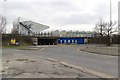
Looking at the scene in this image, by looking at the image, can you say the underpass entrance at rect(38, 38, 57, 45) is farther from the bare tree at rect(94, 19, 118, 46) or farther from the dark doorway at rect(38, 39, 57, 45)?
the bare tree at rect(94, 19, 118, 46)

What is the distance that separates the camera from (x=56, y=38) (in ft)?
308

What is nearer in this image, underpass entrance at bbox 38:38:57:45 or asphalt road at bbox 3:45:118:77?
asphalt road at bbox 3:45:118:77

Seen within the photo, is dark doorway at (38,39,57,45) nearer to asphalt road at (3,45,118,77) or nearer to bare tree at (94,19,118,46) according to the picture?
bare tree at (94,19,118,46)

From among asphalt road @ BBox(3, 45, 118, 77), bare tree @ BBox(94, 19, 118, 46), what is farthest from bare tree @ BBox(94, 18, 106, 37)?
asphalt road @ BBox(3, 45, 118, 77)

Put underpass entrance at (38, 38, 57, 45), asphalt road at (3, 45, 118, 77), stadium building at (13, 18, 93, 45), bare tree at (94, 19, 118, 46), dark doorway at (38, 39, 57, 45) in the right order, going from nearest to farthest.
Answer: asphalt road at (3, 45, 118, 77)
bare tree at (94, 19, 118, 46)
stadium building at (13, 18, 93, 45)
underpass entrance at (38, 38, 57, 45)
dark doorway at (38, 39, 57, 45)

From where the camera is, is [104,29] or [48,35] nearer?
[104,29]

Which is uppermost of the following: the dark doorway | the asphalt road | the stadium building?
Answer: the stadium building

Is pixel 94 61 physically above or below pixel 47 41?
below

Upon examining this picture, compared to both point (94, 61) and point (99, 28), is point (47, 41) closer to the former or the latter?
point (99, 28)

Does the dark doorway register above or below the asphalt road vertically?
above

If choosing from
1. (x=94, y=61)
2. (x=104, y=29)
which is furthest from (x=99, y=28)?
(x=94, y=61)

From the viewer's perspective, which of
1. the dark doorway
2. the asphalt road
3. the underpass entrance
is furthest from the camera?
the dark doorway

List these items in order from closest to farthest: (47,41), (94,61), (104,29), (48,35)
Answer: (94,61), (104,29), (48,35), (47,41)


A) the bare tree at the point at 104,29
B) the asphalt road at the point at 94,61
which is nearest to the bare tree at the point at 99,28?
the bare tree at the point at 104,29
